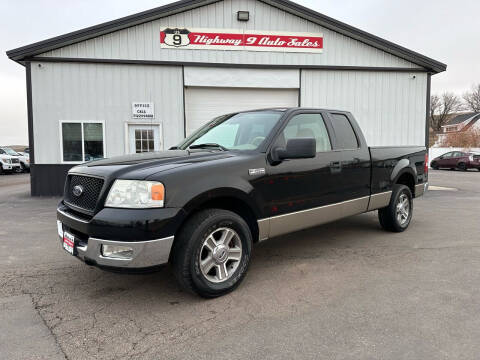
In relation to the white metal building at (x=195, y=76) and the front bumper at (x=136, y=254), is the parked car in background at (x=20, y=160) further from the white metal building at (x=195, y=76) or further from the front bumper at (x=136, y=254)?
the front bumper at (x=136, y=254)

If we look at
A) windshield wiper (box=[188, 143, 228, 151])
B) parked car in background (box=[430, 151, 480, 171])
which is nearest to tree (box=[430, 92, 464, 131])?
parked car in background (box=[430, 151, 480, 171])

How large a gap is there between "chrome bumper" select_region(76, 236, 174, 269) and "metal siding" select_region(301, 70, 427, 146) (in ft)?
33.6

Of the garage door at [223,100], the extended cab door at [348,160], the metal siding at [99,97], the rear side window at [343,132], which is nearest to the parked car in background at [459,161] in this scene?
the garage door at [223,100]

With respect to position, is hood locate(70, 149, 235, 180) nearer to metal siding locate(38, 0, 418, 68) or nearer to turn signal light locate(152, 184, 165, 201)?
turn signal light locate(152, 184, 165, 201)

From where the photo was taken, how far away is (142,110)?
1145 centimetres

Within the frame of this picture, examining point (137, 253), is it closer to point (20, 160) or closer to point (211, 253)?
point (211, 253)

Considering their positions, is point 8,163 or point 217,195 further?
point 8,163

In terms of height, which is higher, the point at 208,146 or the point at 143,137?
the point at 143,137

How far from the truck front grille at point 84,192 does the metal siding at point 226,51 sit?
8791mm

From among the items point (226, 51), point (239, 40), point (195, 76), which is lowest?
point (195, 76)

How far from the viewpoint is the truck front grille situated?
3178mm

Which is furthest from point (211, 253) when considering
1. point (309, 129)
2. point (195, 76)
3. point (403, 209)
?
point (195, 76)

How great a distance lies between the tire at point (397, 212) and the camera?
570 centimetres

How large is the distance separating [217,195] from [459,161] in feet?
84.1
